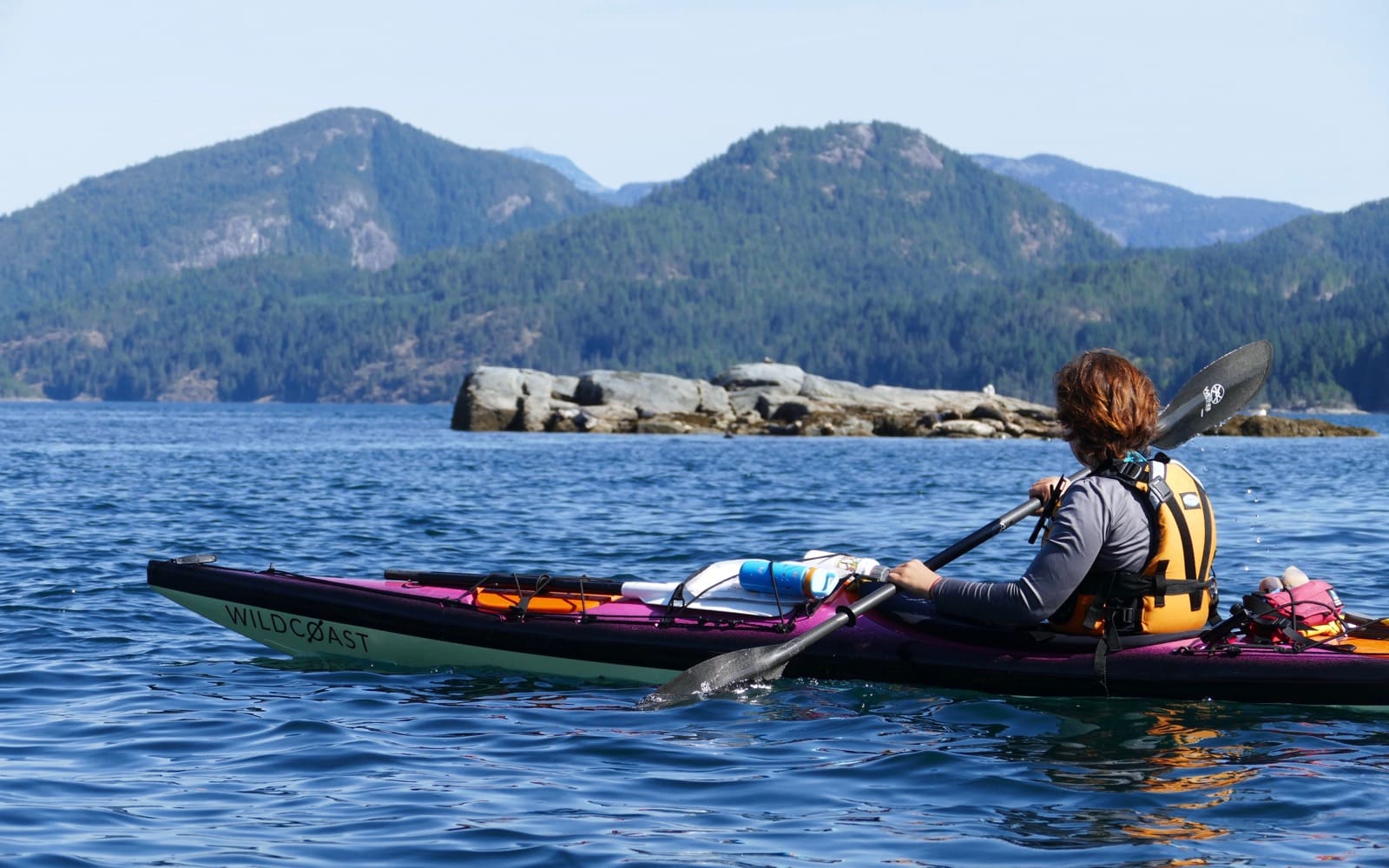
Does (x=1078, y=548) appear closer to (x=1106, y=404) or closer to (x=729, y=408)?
(x=1106, y=404)

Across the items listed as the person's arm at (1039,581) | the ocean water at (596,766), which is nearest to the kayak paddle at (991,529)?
the ocean water at (596,766)

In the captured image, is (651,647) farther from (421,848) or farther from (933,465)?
(933,465)

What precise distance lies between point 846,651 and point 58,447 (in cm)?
4016

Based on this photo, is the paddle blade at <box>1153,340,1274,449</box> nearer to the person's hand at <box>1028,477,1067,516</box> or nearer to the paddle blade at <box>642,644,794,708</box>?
the person's hand at <box>1028,477,1067,516</box>

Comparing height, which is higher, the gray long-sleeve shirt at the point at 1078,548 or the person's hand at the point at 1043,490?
the person's hand at the point at 1043,490

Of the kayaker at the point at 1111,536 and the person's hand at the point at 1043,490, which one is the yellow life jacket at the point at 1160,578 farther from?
the person's hand at the point at 1043,490

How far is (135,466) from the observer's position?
3244cm

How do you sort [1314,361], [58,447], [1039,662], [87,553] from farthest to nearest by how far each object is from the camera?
[1314,361], [58,447], [87,553], [1039,662]

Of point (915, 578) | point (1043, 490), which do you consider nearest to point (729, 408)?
point (1043, 490)

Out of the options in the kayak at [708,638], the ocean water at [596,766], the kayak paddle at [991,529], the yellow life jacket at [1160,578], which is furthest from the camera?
the kayak paddle at [991,529]

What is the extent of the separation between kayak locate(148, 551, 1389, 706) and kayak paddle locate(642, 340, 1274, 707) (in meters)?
0.25

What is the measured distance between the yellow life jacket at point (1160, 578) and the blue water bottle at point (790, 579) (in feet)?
4.16

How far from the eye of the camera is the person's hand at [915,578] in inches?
284

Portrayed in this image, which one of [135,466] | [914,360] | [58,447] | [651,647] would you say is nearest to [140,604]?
[651,647]
